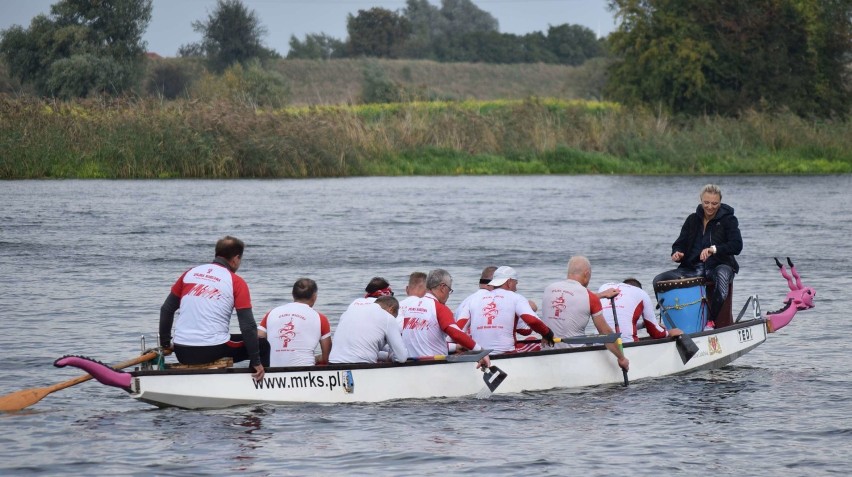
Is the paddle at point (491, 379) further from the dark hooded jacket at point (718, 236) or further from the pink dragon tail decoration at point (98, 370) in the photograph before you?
the pink dragon tail decoration at point (98, 370)

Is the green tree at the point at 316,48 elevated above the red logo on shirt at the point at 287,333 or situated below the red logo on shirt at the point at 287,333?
above

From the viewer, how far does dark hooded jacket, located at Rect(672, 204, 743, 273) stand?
52.4 ft

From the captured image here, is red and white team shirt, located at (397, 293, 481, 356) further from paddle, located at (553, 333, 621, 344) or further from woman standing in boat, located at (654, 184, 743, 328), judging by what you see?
woman standing in boat, located at (654, 184, 743, 328)

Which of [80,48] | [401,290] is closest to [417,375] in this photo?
[401,290]

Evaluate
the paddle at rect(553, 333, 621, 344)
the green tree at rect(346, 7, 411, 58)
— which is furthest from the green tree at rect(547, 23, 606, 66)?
the paddle at rect(553, 333, 621, 344)

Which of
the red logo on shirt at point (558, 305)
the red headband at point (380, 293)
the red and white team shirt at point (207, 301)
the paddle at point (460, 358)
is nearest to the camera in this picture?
the red and white team shirt at point (207, 301)

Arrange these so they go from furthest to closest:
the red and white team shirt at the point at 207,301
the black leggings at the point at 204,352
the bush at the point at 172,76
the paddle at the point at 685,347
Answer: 1. the bush at the point at 172,76
2. the paddle at the point at 685,347
3. the black leggings at the point at 204,352
4. the red and white team shirt at the point at 207,301

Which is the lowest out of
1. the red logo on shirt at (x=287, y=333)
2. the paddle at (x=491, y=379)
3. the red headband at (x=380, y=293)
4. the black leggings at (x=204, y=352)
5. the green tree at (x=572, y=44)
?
the paddle at (x=491, y=379)

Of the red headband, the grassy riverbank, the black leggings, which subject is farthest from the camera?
the grassy riverbank

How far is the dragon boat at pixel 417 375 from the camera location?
519 inches

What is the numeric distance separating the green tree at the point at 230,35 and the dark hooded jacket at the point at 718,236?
268ft

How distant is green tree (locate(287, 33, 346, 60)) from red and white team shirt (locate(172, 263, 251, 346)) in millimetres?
120235

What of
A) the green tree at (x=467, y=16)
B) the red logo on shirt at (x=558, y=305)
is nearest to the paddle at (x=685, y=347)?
the red logo on shirt at (x=558, y=305)

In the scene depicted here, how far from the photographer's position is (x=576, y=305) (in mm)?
14984
